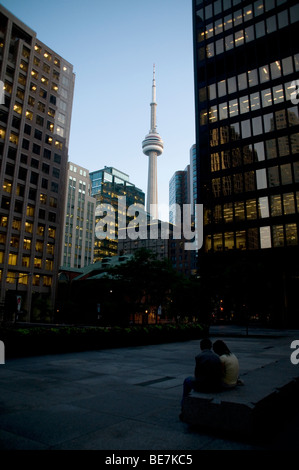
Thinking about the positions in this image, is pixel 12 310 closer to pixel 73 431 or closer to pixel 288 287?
pixel 288 287

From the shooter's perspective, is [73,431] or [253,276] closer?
[73,431]

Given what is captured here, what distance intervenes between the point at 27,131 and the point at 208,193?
4459 centimetres

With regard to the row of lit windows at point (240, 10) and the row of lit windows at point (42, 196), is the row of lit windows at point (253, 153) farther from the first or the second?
the row of lit windows at point (42, 196)

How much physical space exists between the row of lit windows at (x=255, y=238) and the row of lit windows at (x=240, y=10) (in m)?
36.7

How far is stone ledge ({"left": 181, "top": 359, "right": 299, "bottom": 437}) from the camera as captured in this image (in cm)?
515

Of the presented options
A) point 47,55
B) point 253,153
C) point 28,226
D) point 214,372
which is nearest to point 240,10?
point 253,153

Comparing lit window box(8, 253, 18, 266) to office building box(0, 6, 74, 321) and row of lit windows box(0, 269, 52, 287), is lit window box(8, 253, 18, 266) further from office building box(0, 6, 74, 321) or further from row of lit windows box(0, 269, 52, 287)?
row of lit windows box(0, 269, 52, 287)

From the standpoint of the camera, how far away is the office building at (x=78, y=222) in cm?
12623

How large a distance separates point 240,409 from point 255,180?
48.5 meters

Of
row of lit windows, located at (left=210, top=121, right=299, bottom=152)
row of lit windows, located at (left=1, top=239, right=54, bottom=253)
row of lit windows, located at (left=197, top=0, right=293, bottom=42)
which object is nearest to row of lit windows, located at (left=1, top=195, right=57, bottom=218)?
row of lit windows, located at (left=1, top=239, right=54, bottom=253)

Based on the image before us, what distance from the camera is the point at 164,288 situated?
126 ft

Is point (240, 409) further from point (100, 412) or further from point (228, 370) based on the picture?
point (100, 412)

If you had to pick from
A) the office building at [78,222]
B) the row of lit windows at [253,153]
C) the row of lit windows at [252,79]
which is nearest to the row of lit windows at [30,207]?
the row of lit windows at [253,153]

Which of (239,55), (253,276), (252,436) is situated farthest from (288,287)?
(252,436)
